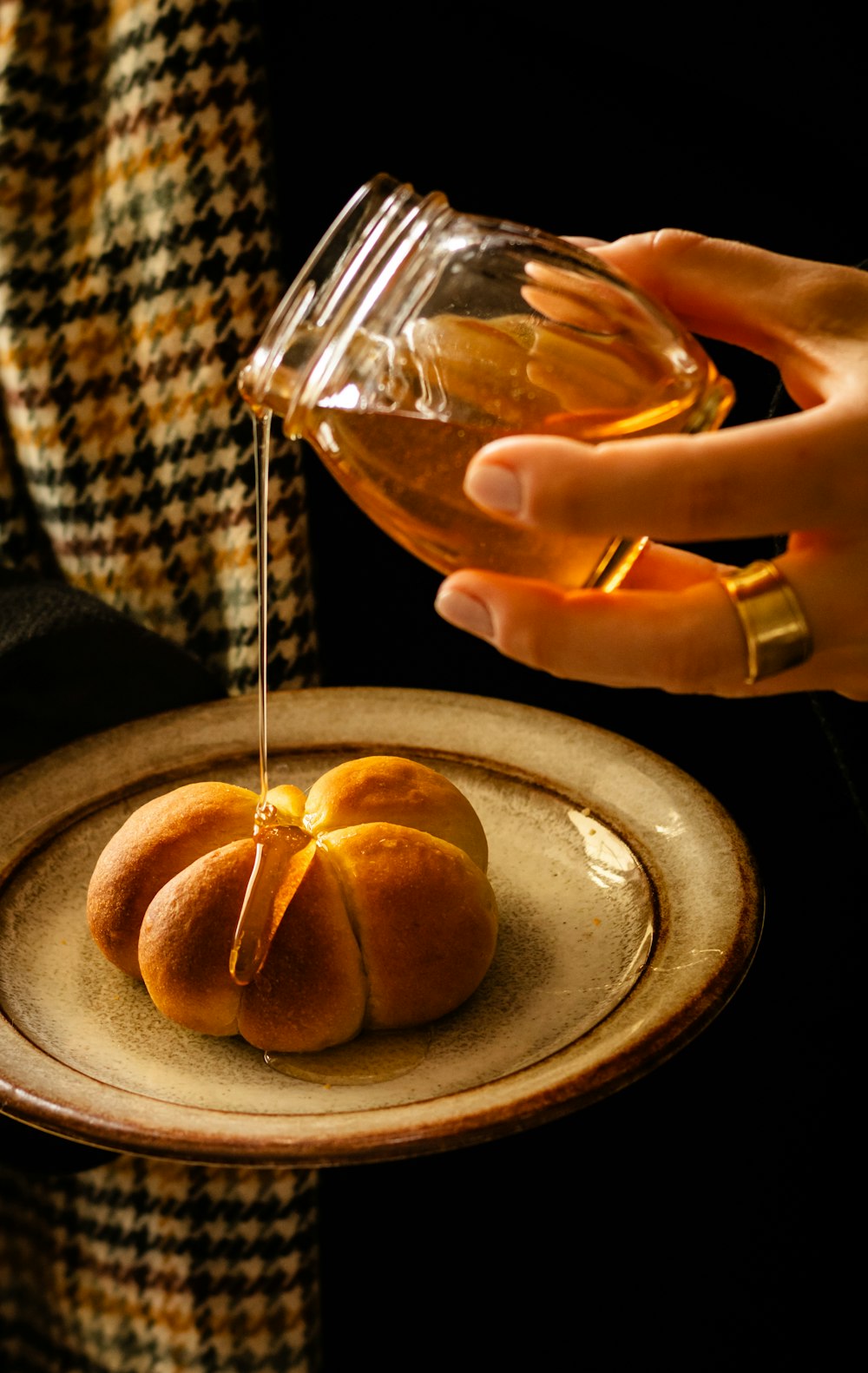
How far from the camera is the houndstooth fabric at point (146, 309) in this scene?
108 centimetres

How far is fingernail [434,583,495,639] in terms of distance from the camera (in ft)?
1.58

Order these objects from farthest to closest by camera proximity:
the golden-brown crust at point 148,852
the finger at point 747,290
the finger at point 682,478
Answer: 1. the golden-brown crust at point 148,852
2. the finger at point 747,290
3. the finger at point 682,478

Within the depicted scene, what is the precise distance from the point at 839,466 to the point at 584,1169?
0.75 metres

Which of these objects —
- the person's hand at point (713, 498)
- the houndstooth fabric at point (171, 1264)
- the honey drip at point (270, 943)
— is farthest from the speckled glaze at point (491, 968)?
the houndstooth fabric at point (171, 1264)

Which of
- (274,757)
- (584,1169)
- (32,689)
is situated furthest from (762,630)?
(584,1169)

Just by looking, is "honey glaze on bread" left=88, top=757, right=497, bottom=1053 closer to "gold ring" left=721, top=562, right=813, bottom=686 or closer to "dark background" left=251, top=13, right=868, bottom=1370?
"gold ring" left=721, top=562, right=813, bottom=686

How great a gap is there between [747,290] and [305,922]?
0.37m

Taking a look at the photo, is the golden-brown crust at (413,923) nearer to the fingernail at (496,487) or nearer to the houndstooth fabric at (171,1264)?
the fingernail at (496,487)

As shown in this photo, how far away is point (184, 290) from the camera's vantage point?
111cm

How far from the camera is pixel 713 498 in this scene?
1.42 ft

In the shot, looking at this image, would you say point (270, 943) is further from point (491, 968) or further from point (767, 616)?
point (767, 616)

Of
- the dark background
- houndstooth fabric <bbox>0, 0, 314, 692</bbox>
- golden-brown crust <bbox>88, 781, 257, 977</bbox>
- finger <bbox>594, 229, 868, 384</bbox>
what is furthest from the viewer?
houndstooth fabric <bbox>0, 0, 314, 692</bbox>

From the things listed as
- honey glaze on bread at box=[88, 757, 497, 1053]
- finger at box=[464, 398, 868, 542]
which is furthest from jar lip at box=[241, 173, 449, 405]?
honey glaze on bread at box=[88, 757, 497, 1053]

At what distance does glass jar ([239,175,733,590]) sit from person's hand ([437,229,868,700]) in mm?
31
